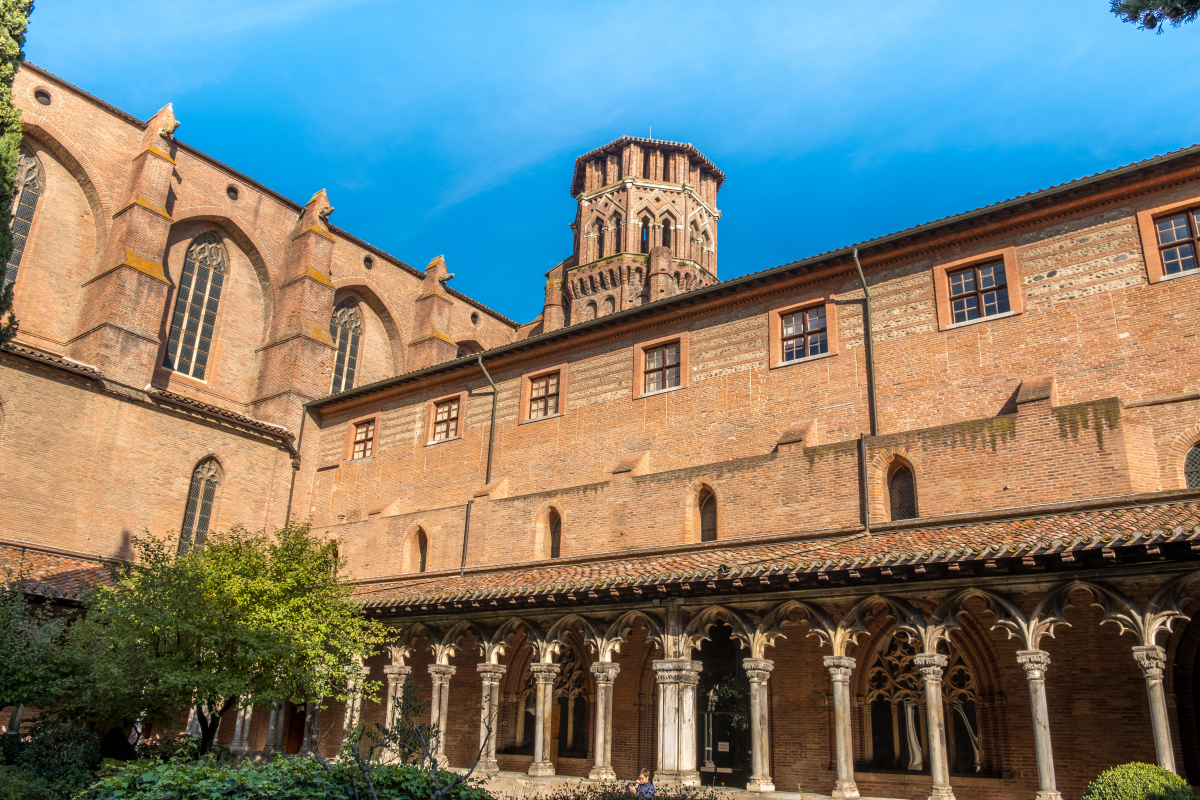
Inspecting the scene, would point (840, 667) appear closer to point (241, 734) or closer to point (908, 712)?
point (908, 712)

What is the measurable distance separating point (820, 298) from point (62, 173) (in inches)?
1013

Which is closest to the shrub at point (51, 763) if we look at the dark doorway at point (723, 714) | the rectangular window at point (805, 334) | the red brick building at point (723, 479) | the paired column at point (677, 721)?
the red brick building at point (723, 479)

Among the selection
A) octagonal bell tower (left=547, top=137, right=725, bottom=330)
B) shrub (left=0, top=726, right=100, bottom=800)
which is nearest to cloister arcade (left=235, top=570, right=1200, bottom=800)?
shrub (left=0, top=726, right=100, bottom=800)

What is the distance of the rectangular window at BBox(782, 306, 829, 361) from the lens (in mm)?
21250

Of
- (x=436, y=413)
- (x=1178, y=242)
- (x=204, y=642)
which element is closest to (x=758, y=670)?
(x=204, y=642)

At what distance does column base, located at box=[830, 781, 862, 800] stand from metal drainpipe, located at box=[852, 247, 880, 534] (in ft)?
16.8

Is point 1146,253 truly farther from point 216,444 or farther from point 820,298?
point 216,444

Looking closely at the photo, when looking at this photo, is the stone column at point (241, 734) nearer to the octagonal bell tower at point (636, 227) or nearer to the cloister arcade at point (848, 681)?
the cloister arcade at point (848, 681)

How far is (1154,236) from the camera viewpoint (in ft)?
57.0

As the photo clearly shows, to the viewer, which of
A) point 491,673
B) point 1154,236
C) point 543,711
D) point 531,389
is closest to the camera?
point 1154,236

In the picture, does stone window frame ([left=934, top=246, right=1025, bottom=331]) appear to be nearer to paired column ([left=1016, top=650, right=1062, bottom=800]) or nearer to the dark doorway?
paired column ([left=1016, top=650, right=1062, bottom=800])

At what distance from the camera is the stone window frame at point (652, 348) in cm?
2330

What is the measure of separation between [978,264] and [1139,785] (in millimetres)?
11433

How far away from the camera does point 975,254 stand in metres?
19.5
